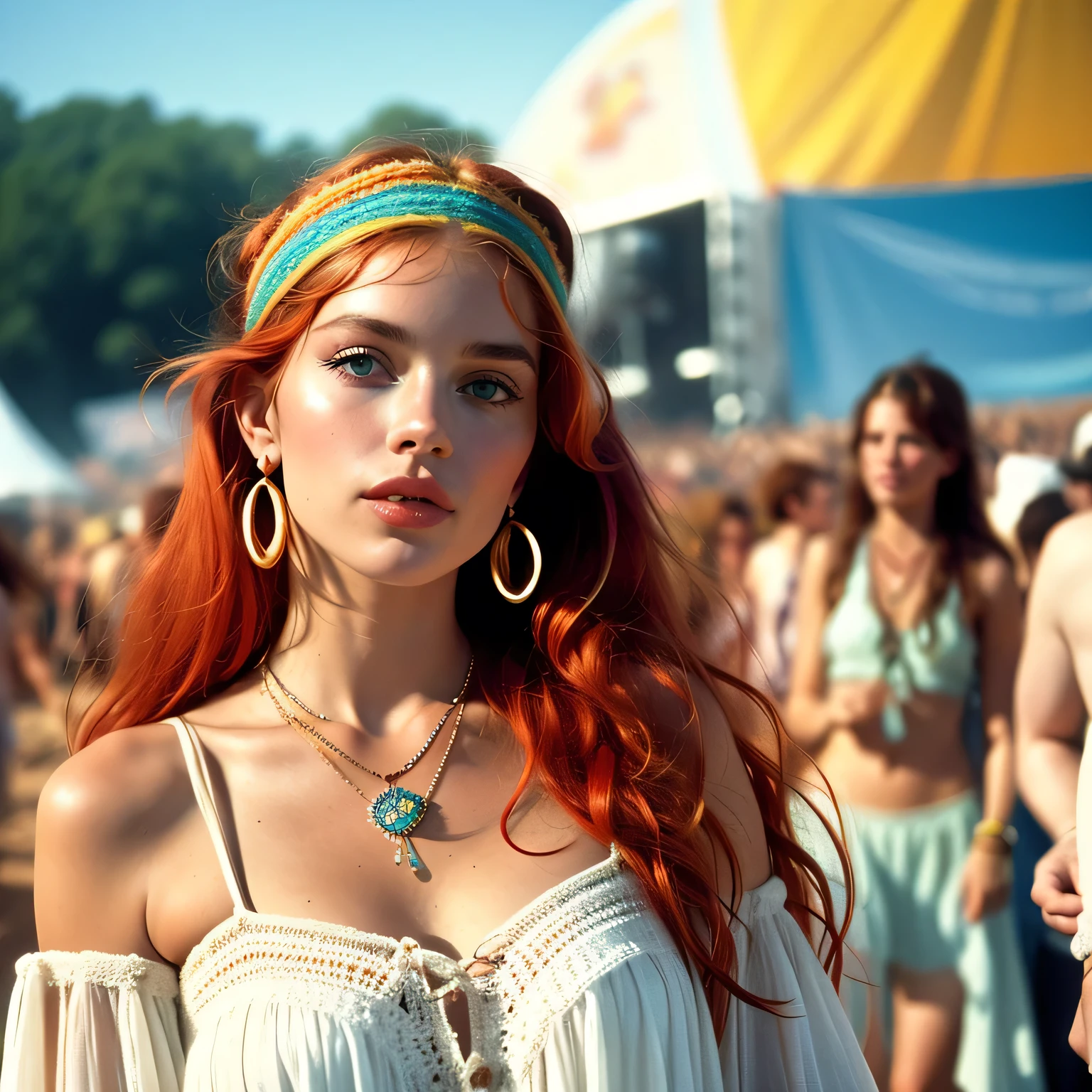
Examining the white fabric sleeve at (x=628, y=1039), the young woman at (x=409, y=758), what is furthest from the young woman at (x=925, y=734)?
→ the white fabric sleeve at (x=628, y=1039)

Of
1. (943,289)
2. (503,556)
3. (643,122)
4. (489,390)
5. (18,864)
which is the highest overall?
(643,122)

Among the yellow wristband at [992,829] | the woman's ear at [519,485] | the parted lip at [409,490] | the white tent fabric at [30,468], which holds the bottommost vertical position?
the yellow wristband at [992,829]

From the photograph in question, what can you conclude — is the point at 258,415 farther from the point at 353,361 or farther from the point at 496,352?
the point at 496,352

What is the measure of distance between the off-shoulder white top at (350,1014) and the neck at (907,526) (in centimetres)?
250

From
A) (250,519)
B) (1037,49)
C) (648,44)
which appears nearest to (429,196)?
(250,519)

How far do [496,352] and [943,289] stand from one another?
412cm

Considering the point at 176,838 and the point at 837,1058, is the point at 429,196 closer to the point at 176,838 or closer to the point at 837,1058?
the point at 176,838

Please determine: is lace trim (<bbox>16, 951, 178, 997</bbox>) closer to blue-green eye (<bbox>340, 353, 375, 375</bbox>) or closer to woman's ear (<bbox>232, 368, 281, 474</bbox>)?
woman's ear (<bbox>232, 368, 281, 474</bbox>)

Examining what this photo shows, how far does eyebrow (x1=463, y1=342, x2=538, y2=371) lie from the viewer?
147cm

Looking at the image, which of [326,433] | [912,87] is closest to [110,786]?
[326,433]

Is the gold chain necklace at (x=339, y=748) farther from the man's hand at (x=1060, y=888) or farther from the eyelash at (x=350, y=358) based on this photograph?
the man's hand at (x=1060, y=888)

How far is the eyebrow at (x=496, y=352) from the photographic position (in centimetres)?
147

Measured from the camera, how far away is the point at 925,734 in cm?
352

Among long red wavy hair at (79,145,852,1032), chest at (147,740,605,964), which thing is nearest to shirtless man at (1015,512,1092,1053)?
long red wavy hair at (79,145,852,1032)
